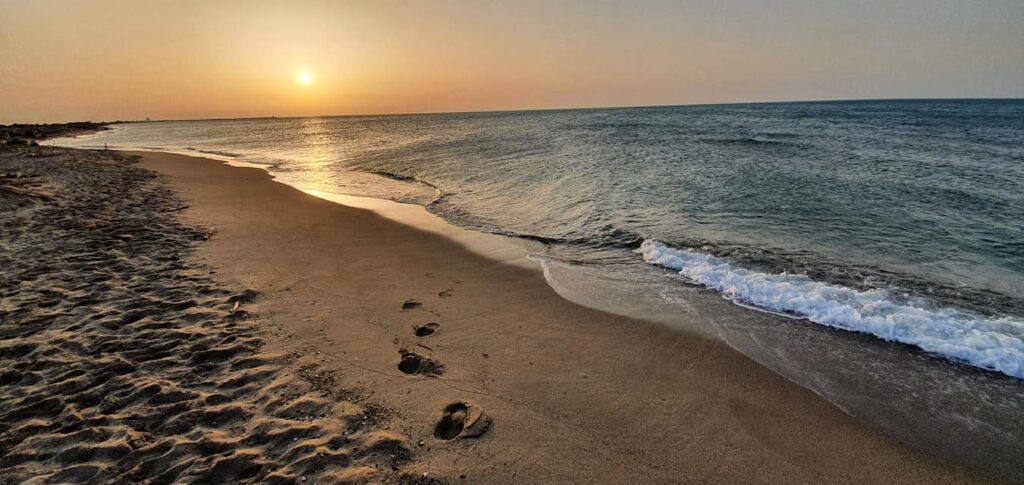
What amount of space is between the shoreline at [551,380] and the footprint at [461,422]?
96mm

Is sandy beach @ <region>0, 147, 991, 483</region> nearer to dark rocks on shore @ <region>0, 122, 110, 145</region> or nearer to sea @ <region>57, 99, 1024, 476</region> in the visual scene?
sea @ <region>57, 99, 1024, 476</region>

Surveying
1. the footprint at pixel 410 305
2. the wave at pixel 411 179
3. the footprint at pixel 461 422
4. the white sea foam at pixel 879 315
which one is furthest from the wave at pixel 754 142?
the footprint at pixel 461 422

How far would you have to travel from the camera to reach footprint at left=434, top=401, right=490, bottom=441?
12.3 feet

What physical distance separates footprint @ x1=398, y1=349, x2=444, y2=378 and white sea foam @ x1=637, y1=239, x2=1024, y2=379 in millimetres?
4890

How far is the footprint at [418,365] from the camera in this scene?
15.4 ft

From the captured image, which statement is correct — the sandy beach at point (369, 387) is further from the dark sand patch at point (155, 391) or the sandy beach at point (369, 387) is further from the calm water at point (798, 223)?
the calm water at point (798, 223)

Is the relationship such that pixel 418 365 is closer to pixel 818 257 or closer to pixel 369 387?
pixel 369 387

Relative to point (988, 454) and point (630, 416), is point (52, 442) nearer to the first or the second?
point (630, 416)

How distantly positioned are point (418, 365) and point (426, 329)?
0.91 metres

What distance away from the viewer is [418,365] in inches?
190

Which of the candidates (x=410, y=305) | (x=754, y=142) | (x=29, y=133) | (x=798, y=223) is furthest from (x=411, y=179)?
(x=29, y=133)

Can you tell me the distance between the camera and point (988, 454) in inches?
143

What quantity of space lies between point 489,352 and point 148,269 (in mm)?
6374

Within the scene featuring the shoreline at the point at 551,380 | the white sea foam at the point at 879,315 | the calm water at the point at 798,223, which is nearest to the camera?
the shoreline at the point at 551,380
